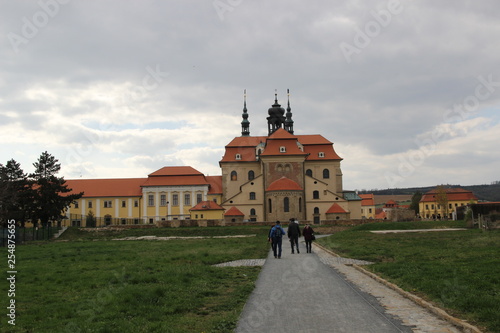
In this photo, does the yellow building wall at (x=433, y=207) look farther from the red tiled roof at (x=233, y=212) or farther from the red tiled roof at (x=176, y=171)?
the red tiled roof at (x=233, y=212)

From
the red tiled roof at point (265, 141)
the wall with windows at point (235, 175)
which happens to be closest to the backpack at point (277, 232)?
the red tiled roof at point (265, 141)

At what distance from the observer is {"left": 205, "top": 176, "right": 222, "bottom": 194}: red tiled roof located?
89.7 m

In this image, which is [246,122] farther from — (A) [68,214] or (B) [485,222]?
(B) [485,222]

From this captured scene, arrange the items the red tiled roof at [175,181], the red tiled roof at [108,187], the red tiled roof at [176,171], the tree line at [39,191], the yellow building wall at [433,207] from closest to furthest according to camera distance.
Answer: the tree line at [39,191] < the red tiled roof at [175,181] < the red tiled roof at [108,187] < the red tiled roof at [176,171] < the yellow building wall at [433,207]

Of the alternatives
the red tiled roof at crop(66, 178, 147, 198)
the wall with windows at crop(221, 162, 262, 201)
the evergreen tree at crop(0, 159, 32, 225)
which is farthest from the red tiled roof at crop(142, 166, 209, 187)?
the evergreen tree at crop(0, 159, 32, 225)

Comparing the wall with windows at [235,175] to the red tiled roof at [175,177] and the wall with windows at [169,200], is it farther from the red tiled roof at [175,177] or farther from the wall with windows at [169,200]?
the red tiled roof at [175,177]

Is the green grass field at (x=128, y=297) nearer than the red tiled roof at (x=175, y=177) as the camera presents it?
Yes

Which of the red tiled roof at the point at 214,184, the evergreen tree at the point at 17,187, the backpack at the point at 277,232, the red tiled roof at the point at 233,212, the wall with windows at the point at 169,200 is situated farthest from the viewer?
the red tiled roof at the point at 214,184

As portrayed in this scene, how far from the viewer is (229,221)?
69.4m

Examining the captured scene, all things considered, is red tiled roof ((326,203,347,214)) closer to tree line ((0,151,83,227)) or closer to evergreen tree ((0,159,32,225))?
tree line ((0,151,83,227))

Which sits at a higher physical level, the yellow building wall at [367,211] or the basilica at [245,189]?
the basilica at [245,189]

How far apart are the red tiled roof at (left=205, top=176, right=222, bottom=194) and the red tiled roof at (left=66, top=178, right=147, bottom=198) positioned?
1281 cm

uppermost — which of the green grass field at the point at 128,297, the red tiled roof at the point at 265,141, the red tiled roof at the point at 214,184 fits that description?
the red tiled roof at the point at 265,141

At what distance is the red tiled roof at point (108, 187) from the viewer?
88.9 m
